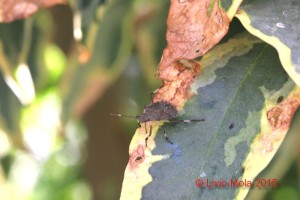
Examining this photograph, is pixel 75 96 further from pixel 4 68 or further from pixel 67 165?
pixel 67 165

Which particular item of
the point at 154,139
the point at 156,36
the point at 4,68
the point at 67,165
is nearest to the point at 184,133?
the point at 154,139

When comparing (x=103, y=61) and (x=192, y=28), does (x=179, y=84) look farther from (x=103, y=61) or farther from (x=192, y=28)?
(x=103, y=61)

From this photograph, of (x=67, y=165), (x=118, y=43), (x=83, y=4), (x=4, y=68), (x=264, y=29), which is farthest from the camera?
(x=67, y=165)

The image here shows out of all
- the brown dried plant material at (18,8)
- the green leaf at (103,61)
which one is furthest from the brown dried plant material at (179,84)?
the green leaf at (103,61)

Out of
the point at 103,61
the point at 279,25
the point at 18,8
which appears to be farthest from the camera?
the point at 103,61

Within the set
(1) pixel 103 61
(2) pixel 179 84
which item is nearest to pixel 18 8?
(2) pixel 179 84

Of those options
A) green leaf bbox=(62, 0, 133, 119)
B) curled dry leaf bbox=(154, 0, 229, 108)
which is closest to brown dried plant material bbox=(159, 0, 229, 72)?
curled dry leaf bbox=(154, 0, 229, 108)

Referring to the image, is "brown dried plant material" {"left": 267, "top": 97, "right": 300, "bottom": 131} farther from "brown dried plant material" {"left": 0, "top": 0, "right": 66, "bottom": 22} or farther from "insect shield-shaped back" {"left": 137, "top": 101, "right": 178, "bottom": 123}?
"brown dried plant material" {"left": 0, "top": 0, "right": 66, "bottom": 22}

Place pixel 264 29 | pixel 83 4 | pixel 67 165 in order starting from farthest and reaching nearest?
pixel 67 165 < pixel 83 4 < pixel 264 29
